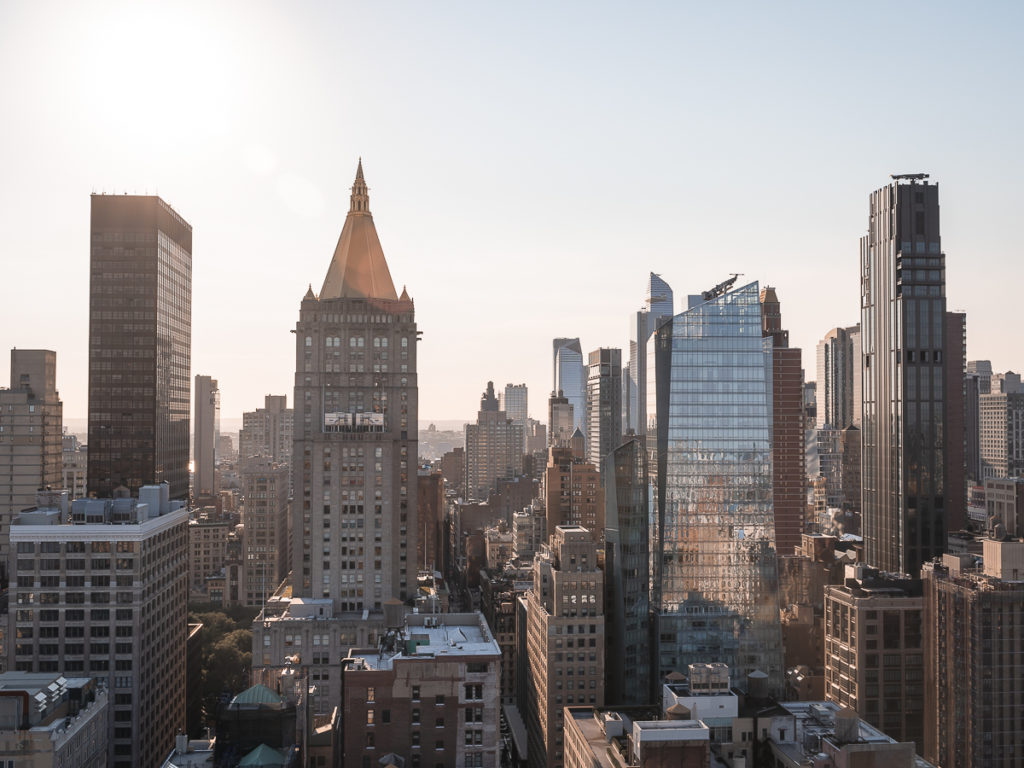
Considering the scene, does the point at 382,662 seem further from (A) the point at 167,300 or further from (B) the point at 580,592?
(A) the point at 167,300

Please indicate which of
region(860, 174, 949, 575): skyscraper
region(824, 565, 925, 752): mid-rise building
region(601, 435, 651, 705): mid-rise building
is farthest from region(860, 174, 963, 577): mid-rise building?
region(601, 435, 651, 705): mid-rise building

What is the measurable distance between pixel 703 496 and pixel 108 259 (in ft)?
401

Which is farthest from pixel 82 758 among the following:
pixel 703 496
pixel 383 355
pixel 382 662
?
pixel 703 496

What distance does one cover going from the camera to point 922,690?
138 meters

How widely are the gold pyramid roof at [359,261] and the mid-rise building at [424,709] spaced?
245ft

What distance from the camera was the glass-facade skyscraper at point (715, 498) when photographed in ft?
510

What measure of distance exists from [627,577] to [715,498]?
68.3 feet

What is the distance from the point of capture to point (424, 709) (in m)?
88.1

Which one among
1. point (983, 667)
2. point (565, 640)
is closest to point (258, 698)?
point (565, 640)

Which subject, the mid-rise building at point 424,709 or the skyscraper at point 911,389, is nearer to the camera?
the mid-rise building at point 424,709

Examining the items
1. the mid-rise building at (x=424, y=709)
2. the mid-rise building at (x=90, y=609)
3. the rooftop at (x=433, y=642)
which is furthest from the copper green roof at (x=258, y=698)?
the mid-rise building at (x=90, y=609)

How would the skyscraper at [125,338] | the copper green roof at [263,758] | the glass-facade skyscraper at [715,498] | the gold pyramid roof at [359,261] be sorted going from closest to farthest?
the copper green roof at [263,758]
the gold pyramid roof at [359,261]
the glass-facade skyscraper at [715,498]
the skyscraper at [125,338]

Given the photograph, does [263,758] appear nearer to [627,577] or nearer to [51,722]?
[51,722]

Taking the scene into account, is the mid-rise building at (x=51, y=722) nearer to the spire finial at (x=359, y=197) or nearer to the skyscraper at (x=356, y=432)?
the skyscraper at (x=356, y=432)
